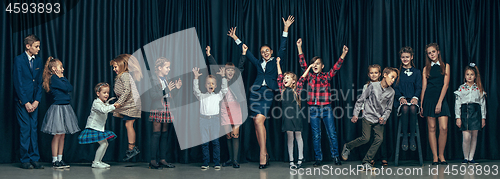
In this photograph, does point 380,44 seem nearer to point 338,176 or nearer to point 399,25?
point 399,25

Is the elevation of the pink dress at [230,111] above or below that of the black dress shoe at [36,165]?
above

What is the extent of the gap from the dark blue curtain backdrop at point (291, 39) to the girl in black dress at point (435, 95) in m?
0.37

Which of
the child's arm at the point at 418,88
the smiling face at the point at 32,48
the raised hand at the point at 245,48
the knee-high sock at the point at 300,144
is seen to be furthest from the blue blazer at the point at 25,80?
the child's arm at the point at 418,88

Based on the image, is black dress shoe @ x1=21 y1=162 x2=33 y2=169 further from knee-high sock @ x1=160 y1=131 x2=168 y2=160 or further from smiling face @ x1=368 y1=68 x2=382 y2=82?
smiling face @ x1=368 y1=68 x2=382 y2=82

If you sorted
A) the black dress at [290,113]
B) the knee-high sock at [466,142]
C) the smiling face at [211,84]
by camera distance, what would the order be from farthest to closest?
the knee-high sock at [466,142], the smiling face at [211,84], the black dress at [290,113]

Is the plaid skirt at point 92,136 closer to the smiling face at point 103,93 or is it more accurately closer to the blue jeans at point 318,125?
the smiling face at point 103,93

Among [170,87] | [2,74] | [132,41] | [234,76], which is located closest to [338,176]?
[234,76]

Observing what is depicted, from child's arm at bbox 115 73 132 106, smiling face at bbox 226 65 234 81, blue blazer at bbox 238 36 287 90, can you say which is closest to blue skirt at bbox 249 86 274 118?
blue blazer at bbox 238 36 287 90

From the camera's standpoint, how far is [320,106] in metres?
4.07

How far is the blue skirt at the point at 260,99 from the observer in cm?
400

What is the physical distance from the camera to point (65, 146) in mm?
4320

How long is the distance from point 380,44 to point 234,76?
1.82 m

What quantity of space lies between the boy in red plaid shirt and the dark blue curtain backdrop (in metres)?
0.39

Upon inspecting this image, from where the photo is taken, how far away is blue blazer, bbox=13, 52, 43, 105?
3766 millimetres
